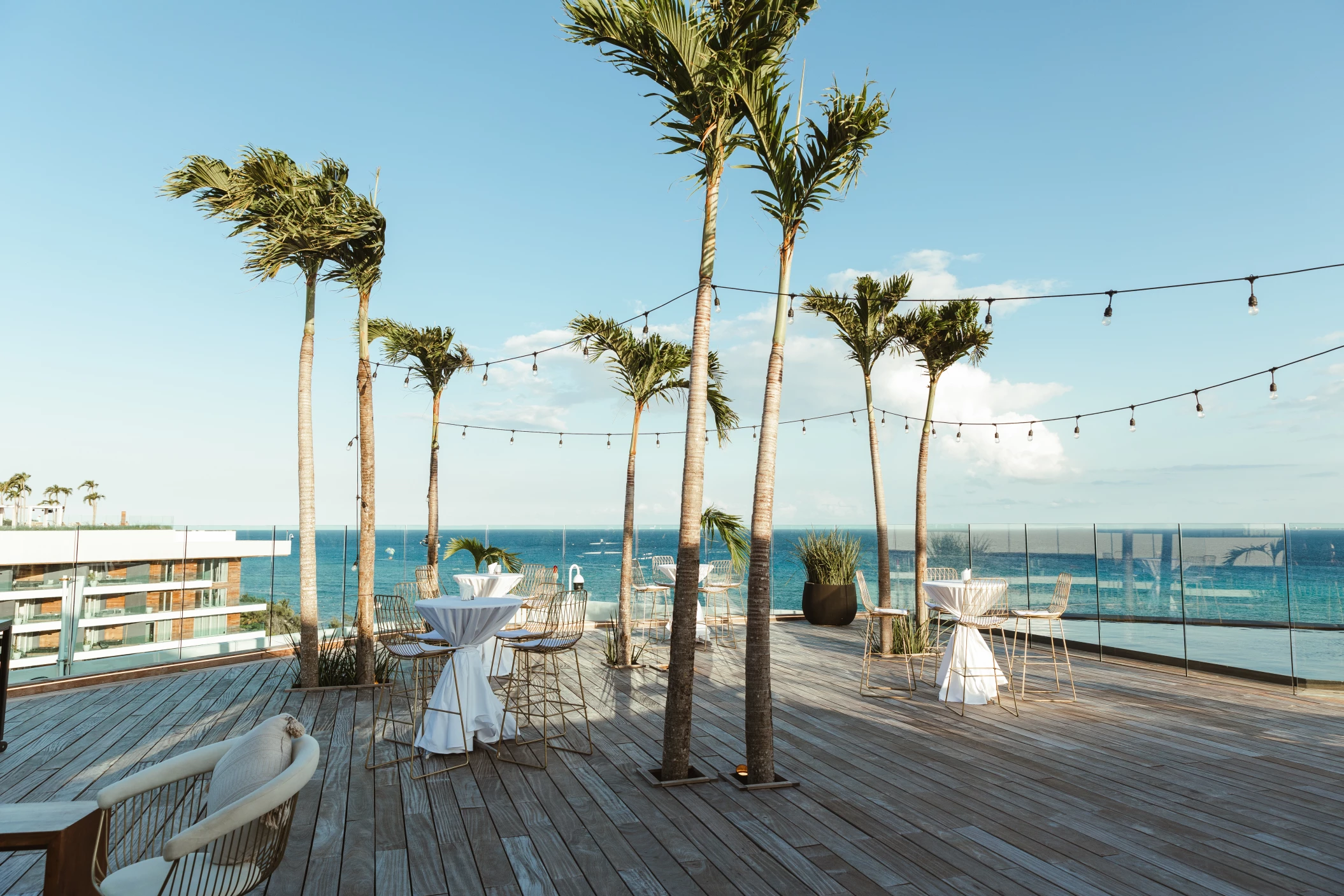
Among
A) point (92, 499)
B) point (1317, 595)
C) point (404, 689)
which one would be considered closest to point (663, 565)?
point (404, 689)

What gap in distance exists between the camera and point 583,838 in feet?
10.3

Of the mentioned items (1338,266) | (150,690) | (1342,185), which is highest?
(1342,185)

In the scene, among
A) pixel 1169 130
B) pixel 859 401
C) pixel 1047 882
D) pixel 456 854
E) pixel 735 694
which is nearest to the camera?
pixel 1047 882

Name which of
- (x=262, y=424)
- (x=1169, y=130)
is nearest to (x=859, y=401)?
(x=1169, y=130)

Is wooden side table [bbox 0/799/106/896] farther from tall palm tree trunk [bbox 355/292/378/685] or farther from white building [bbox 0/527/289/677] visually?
white building [bbox 0/527/289/677]

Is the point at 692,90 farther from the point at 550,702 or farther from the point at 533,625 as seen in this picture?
the point at 533,625

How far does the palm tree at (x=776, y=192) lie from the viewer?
3.86 m

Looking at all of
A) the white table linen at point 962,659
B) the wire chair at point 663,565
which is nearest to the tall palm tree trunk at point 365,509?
the wire chair at point 663,565

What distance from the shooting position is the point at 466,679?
4.70m

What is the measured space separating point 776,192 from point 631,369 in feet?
Answer: 13.2

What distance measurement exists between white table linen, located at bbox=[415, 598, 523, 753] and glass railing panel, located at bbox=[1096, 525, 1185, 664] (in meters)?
6.94

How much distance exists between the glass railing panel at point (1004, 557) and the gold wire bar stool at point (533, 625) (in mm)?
5613

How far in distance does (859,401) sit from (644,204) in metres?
4.28

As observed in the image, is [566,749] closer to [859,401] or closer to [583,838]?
[583,838]
